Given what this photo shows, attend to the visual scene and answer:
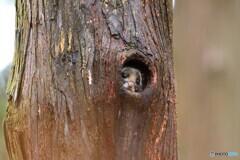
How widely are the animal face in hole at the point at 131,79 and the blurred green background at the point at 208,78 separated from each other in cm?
114

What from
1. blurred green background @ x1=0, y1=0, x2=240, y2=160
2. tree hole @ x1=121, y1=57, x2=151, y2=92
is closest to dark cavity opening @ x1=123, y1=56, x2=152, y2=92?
tree hole @ x1=121, y1=57, x2=151, y2=92

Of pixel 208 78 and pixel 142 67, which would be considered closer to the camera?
pixel 142 67

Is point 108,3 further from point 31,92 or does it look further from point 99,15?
point 31,92

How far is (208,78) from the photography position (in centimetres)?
191

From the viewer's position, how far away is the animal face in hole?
30.1 inches

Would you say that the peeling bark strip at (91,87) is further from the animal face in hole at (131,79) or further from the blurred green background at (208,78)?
the blurred green background at (208,78)

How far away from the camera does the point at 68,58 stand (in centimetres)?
77

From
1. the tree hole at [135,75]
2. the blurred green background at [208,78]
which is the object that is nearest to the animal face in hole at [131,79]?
the tree hole at [135,75]

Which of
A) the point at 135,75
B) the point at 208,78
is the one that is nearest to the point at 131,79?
the point at 135,75

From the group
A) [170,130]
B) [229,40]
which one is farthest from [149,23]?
[229,40]

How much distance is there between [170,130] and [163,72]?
0.10 meters

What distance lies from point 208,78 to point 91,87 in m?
1.22

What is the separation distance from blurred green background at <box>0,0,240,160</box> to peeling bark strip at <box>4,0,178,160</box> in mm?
1087

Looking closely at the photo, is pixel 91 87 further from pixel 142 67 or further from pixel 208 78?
pixel 208 78
